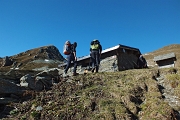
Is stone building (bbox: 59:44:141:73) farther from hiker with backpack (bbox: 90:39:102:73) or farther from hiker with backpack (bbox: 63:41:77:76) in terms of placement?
hiker with backpack (bbox: 63:41:77:76)

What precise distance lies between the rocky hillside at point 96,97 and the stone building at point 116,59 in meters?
5.87

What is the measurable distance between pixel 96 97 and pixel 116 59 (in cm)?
913

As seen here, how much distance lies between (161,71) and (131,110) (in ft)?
14.6

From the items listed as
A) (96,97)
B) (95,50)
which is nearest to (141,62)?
(95,50)

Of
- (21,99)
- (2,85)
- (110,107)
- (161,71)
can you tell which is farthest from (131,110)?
(2,85)

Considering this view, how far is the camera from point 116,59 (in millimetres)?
18000

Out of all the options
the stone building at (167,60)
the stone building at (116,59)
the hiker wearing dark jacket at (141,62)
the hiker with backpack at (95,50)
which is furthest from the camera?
the hiker wearing dark jacket at (141,62)

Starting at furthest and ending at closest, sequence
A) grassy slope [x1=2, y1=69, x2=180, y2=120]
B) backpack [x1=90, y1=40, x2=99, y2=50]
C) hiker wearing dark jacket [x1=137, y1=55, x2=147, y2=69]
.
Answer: hiker wearing dark jacket [x1=137, y1=55, x2=147, y2=69] < backpack [x1=90, y1=40, x2=99, y2=50] < grassy slope [x1=2, y1=69, x2=180, y2=120]

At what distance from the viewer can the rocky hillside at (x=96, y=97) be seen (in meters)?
8.03

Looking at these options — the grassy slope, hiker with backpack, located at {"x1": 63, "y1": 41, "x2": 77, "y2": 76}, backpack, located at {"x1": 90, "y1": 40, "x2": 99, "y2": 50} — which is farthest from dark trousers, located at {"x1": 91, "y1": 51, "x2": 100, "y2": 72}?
the grassy slope

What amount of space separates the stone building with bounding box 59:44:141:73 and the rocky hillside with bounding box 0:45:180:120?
5870 mm

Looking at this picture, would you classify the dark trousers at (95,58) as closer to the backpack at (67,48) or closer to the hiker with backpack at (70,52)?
the hiker with backpack at (70,52)

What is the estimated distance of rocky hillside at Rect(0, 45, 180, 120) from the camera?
26.3 feet

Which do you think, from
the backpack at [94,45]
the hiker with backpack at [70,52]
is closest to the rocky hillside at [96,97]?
the hiker with backpack at [70,52]
